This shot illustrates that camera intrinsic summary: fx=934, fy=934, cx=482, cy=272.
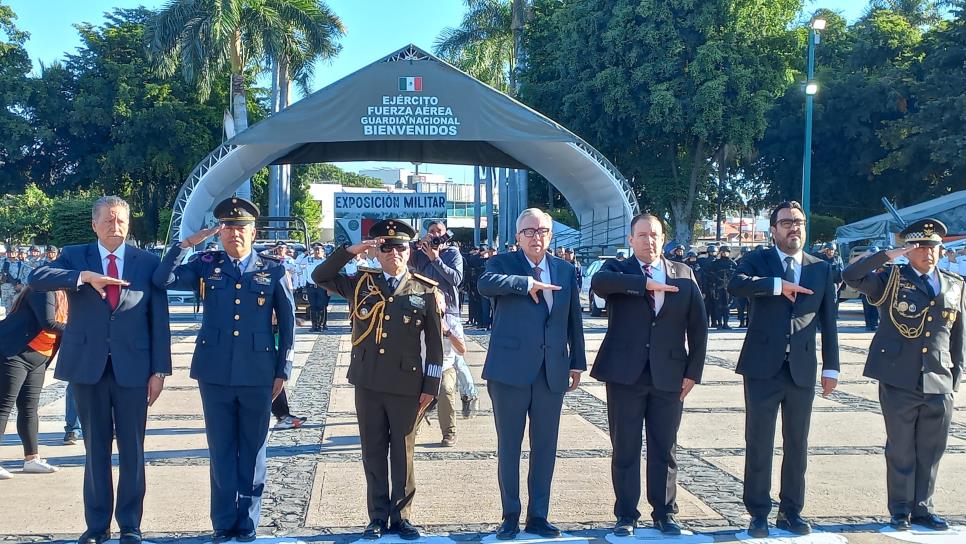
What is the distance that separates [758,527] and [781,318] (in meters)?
1.24

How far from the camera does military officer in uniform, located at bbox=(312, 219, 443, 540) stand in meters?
5.30

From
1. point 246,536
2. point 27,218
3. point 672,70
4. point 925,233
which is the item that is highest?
point 672,70

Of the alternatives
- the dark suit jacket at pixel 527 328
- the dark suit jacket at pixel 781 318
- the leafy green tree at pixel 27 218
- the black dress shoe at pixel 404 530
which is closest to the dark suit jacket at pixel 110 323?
the black dress shoe at pixel 404 530

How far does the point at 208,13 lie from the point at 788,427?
28904mm

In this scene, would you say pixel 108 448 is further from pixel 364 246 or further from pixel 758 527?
pixel 758 527

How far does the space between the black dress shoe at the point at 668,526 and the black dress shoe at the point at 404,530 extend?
143 cm

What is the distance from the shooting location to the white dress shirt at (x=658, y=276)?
559 cm

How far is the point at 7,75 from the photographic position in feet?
135

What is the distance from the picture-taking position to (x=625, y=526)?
17.9 feet

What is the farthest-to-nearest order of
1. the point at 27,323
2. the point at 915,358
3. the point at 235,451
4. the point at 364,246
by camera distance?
the point at 27,323
the point at 915,358
the point at 235,451
the point at 364,246

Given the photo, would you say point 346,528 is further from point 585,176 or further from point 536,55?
point 536,55

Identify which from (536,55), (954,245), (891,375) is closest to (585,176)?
(954,245)

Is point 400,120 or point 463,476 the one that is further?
point 400,120

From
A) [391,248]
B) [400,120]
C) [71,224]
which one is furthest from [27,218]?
[391,248]
